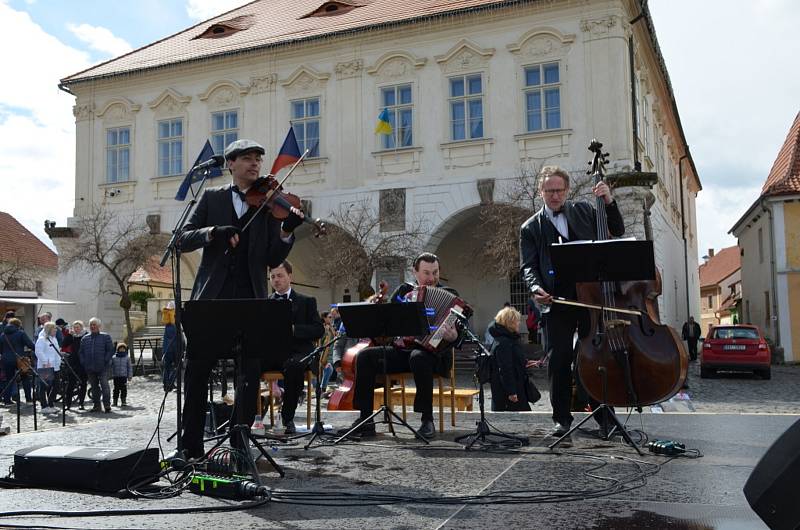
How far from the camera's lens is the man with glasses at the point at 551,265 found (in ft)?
18.5

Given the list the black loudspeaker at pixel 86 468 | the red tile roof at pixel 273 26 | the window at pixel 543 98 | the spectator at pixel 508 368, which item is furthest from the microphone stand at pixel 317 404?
the red tile roof at pixel 273 26

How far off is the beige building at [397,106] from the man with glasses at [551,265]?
15.7 meters

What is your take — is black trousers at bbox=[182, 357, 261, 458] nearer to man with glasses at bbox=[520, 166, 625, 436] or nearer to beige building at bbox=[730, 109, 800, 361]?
man with glasses at bbox=[520, 166, 625, 436]

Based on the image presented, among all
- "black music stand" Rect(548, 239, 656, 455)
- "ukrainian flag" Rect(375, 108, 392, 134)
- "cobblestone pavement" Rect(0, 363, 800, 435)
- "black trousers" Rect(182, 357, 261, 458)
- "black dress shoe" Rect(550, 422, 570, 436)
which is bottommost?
"cobblestone pavement" Rect(0, 363, 800, 435)

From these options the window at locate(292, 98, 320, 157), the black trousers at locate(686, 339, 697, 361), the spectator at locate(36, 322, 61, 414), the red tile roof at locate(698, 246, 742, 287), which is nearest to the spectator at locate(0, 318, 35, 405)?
the spectator at locate(36, 322, 61, 414)

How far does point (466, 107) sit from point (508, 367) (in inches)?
605

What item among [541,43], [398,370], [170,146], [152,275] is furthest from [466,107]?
[152,275]

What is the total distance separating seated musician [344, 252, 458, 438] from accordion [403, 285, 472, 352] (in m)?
0.05

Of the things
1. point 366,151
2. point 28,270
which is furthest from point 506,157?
point 28,270

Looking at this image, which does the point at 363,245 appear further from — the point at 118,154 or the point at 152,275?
the point at 152,275

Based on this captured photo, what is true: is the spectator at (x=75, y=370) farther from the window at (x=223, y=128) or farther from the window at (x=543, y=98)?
the window at (x=543, y=98)

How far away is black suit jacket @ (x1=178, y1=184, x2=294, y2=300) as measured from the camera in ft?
15.8

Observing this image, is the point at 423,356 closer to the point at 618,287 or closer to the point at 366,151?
the point at 618,287

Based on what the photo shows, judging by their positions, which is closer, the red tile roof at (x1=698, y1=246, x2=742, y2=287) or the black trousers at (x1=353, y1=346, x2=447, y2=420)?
the black trousers at (x1=353, y1=346, x2=447, y2=420)
